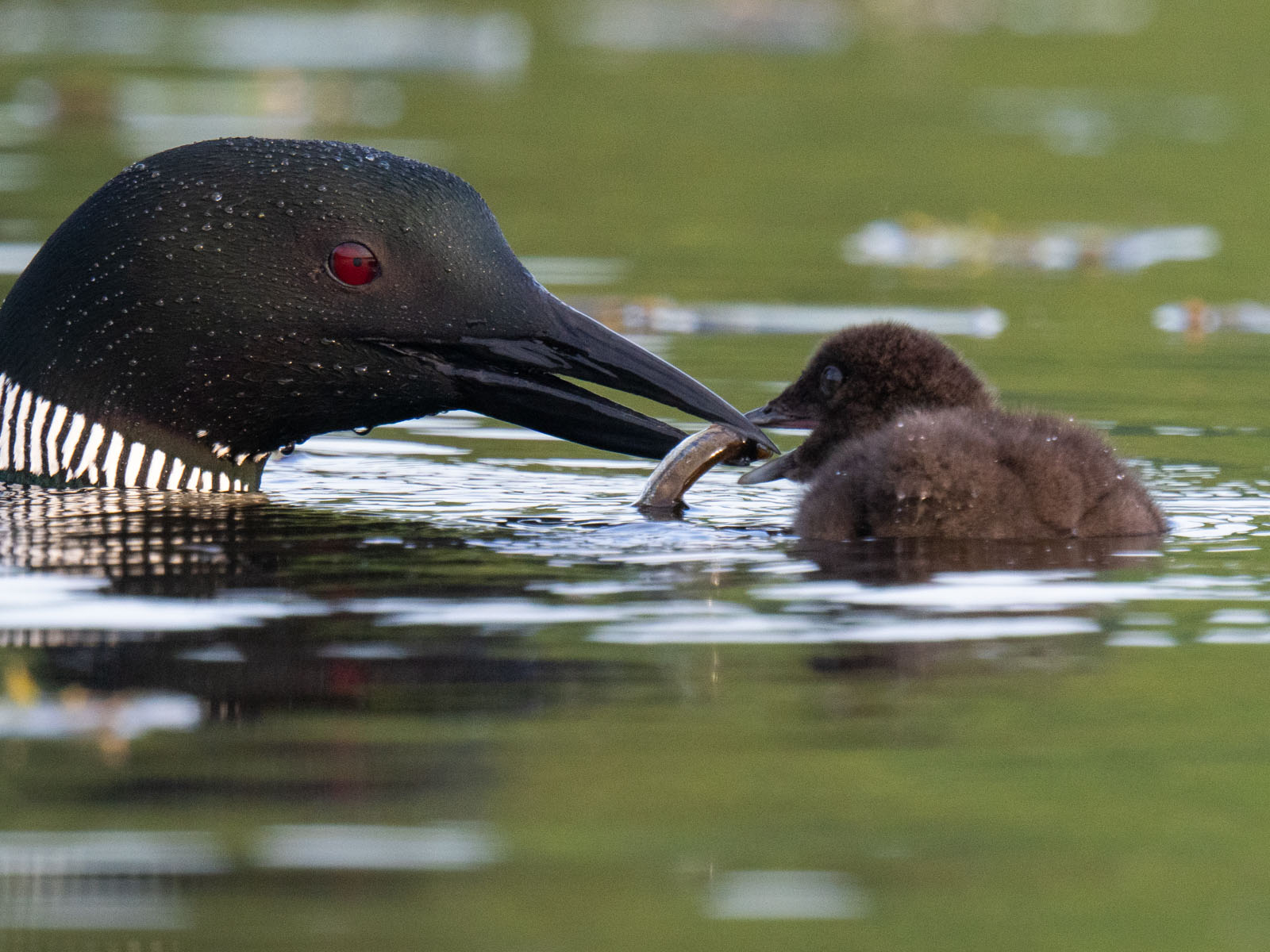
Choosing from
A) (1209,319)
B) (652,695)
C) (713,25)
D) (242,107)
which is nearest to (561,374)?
(652,695)

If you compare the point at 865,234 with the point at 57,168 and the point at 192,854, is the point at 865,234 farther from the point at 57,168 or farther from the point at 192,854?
the point at 192,854

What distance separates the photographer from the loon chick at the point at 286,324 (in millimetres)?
5816

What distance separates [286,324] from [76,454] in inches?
25.5

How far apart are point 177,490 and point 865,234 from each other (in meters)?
7.27

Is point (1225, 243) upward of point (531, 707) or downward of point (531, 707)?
upward

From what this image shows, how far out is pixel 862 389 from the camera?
6781 mm

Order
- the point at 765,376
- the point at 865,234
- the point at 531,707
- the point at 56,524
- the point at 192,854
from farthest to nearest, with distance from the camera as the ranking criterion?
the point at 865,234, the point at 765,376, the point at 56,524, the point at 531,707, the point at 192,854

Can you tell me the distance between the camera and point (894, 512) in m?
5.57

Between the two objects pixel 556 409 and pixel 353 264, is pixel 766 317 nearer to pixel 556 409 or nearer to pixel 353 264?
pixel 556 409

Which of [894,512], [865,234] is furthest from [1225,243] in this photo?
[894,512]

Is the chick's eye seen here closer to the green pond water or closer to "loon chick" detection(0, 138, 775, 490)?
the green pond water

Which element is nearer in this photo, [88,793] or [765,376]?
[88,793]

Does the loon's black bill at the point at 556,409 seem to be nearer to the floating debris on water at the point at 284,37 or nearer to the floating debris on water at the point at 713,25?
the floating debris on water at the point at 284,37

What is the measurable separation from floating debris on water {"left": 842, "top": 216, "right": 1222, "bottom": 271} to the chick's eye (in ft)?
16.4
